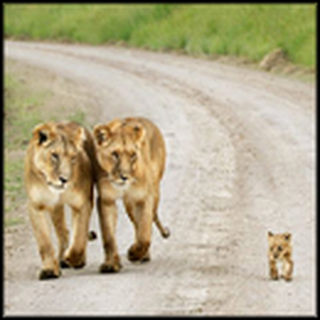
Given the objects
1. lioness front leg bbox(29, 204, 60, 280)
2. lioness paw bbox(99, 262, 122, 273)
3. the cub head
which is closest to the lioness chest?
lioness front leg bbox(29, 204, 60, 280)

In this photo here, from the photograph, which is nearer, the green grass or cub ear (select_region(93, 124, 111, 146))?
cub ear (select_region(93, 124, 111, 146))

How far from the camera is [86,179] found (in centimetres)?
963

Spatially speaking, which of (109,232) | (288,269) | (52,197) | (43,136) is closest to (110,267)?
(109,232)

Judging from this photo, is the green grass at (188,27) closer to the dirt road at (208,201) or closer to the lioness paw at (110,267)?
the dirt road at (208,201)

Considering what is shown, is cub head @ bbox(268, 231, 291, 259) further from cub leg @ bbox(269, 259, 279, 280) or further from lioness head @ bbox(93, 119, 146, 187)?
lioness head @ bbox(93, 119, 146, 187)

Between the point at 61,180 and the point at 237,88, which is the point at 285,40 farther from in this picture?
the point at 61,180

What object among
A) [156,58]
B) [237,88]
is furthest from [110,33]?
[237,88]

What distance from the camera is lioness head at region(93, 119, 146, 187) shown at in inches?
371

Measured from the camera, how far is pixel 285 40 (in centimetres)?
2684

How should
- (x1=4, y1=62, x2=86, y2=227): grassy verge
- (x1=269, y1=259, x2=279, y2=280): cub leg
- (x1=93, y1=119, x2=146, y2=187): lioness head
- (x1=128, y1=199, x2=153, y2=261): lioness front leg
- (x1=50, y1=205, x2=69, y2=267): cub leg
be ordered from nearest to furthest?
(x1=93, y1=119, x2=146, y2=187): lioness head
(x1=269, y1=259, x2=279, y2=280): cub leg
(x1=128, y1=199, x2=153, y2=261): lioness front leg
(x1=50, y1=205, x2=69, y2=267): cub leg
(x1=4, y1=62, x2=86, y2=227): grassy verge

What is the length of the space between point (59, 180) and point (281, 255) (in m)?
2.01

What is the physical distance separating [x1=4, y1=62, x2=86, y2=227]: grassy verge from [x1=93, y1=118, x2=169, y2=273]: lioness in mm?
3463

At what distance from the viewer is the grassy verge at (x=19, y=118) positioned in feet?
47.6

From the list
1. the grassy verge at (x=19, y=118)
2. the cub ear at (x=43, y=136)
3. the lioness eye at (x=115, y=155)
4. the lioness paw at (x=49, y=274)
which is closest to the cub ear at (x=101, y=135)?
the lioness eye at (x=115, y=155)
